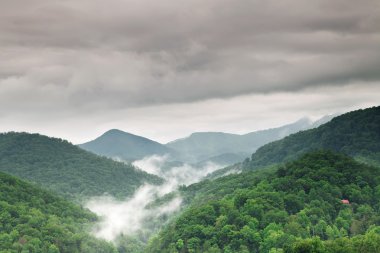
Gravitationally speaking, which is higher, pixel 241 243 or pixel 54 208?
pixel 54 208

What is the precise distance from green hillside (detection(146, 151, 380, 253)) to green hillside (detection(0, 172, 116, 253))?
90.1ft

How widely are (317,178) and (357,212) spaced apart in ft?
52.8

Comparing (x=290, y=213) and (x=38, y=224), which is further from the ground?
(x=38, y=224)

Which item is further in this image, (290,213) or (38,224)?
(38,224)

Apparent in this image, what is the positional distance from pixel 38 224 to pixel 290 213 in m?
71.4

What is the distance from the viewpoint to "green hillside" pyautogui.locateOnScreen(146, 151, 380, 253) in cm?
10325

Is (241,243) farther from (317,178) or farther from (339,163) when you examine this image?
(339,163)

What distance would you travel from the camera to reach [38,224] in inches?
5625

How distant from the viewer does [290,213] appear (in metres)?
114

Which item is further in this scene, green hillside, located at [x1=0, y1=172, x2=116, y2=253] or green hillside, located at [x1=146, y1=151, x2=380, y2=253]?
green hillside, located at [x1=0, y1=172, x2=116, y2=253]

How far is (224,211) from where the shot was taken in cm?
11856

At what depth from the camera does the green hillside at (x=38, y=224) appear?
13150 cm

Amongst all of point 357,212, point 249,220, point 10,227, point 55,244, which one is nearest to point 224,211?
point 249,220

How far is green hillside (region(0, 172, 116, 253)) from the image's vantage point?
132m
